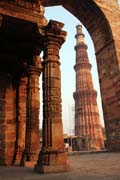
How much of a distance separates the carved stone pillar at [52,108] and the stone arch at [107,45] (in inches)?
203

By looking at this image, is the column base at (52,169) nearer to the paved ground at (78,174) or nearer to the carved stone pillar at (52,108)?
the carved stone pillar at (52,108)

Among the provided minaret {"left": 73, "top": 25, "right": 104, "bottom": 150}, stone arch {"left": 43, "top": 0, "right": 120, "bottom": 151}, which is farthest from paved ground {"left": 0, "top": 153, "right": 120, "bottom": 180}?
minaret {"left": 73, "top": 25, "right": 104, "bottom": 150}

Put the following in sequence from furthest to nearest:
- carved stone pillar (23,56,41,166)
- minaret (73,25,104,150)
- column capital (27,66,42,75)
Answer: minaret (73,25,104,150), column capital (27,66,42,75), carved stone pillar (23,56,41,166)

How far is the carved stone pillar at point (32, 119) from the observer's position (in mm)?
7059

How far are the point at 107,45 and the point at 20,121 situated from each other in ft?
19.1

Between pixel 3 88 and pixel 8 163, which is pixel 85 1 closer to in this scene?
pixel 3 88

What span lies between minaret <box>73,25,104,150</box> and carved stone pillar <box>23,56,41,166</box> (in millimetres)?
33345

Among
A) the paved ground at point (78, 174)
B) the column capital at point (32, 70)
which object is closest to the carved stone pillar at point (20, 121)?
the column capital at point (32, 70)

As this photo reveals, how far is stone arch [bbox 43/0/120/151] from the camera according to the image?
10555mm

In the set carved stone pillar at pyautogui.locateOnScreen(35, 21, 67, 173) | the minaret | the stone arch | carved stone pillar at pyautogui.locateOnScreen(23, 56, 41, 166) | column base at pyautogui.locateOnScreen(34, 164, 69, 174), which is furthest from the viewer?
the minaret

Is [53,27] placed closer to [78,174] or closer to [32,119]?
[32,119]

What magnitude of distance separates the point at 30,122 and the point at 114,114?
194 inches

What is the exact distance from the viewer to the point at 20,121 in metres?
8.92

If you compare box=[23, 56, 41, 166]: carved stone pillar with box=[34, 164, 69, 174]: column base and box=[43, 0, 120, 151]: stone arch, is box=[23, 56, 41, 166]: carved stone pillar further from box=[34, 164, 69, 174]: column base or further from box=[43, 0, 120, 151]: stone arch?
box=[43, 0, 120, 151]: stone arch
